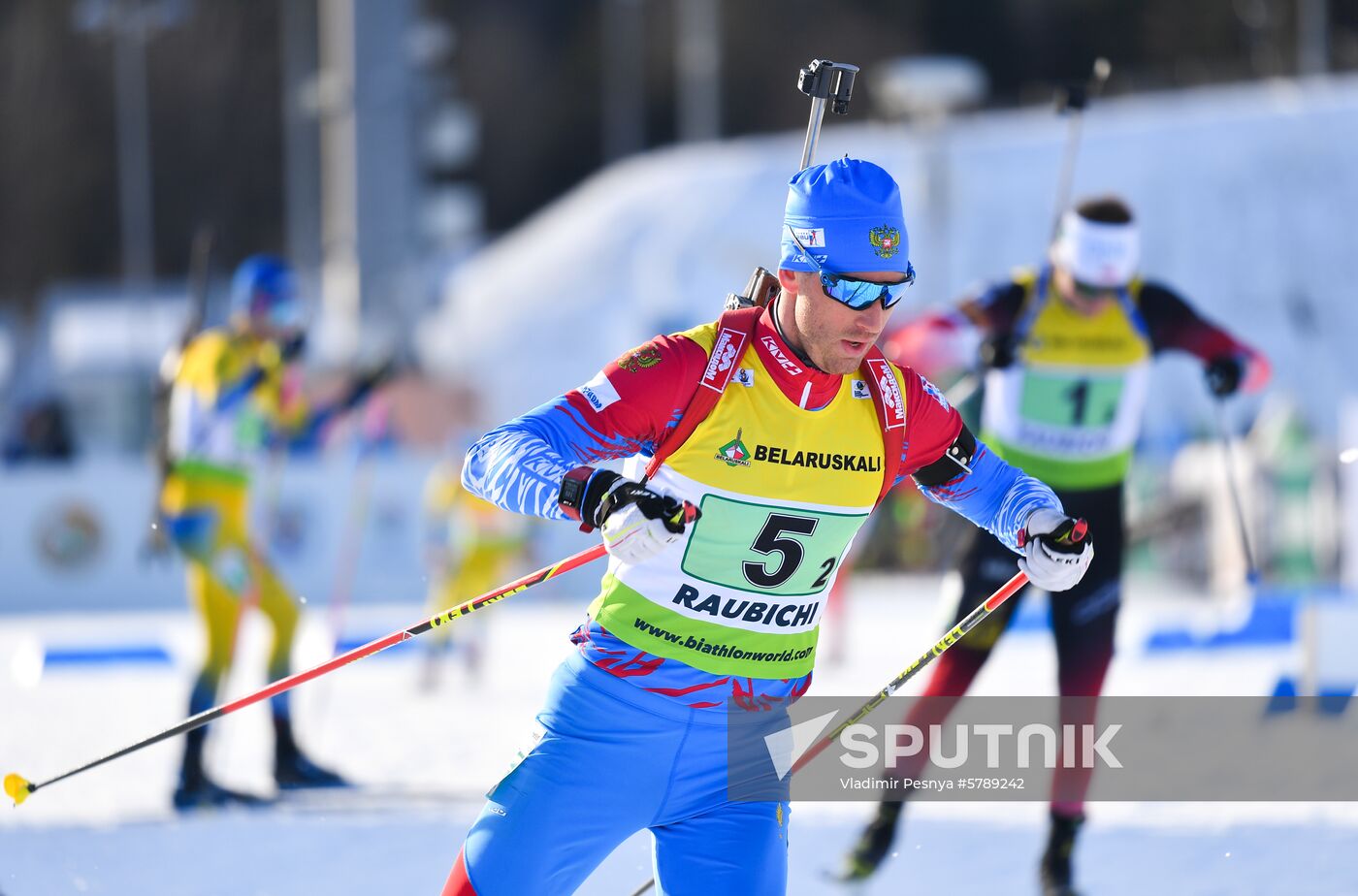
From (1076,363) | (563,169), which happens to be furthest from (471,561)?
(563,169)

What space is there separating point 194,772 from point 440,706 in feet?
9.51

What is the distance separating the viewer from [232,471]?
7.66 meters

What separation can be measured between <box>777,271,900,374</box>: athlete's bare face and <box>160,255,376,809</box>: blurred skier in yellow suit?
4.55 m

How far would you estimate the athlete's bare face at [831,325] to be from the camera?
3.48 meters

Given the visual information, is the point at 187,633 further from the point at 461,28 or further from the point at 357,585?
the point at 461,28

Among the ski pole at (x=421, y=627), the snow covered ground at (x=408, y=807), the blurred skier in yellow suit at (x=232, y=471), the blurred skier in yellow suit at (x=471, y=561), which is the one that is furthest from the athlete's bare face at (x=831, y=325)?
the blurred skier in yellow suit at (x=471, y=561)

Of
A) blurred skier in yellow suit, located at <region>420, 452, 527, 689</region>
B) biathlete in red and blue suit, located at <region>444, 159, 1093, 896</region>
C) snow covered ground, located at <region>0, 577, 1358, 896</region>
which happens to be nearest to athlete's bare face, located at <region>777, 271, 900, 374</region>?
biathlete in red and blue suit, located at <region>444, 159, 1093, 896</region>

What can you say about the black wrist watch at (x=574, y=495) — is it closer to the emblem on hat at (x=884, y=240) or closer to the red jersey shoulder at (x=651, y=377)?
the red jersey shoulder at (x=651, y=377)

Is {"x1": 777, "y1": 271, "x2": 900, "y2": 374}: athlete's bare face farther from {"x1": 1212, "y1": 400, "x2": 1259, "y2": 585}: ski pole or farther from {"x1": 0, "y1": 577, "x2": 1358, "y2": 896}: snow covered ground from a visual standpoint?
{"x1": 1212, "y1": 400, "x2": 1259, "y2": 585}: ski pole

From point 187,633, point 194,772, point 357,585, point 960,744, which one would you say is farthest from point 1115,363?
point 357,585

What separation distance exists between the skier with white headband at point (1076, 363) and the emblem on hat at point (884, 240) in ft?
7.63

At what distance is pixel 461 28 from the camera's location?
6247 centimetres

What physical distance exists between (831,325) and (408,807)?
13.6ft

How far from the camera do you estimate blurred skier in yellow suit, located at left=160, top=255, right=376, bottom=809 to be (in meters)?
7.48
